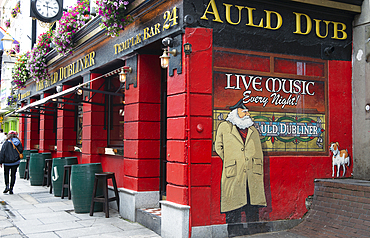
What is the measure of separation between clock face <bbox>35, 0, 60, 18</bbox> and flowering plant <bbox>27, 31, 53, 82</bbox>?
3.38ft

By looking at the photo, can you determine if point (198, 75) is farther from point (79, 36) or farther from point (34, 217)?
point (79, 36)

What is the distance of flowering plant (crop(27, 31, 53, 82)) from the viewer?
49.5 ft

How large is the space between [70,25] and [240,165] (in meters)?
7.93

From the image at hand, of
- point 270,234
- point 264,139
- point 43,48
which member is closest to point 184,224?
point 270,234

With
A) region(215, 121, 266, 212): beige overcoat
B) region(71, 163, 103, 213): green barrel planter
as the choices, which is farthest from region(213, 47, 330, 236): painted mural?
region(71, 163, 103, 213): green barrel planter

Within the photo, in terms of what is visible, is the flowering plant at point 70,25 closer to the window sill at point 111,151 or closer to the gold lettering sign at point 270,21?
the window sill at point 111,151

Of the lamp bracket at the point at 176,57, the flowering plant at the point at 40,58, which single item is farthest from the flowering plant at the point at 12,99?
the lamp bracket at the point at 176,57

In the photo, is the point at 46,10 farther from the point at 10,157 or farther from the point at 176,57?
the point at 176,57

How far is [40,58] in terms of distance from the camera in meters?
15.2

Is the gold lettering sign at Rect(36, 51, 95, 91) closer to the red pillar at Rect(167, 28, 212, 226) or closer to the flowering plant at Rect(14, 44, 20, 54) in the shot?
the red pillar at Rect(167, 28, 212, 226)

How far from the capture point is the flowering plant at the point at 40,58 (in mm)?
15102

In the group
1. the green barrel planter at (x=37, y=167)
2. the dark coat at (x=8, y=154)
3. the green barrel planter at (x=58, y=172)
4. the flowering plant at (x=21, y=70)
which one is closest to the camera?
the green barrel planter at (x=58, y=172)

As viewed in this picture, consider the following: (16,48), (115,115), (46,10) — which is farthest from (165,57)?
(16,48)

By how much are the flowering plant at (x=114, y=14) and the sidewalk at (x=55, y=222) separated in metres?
4.22
